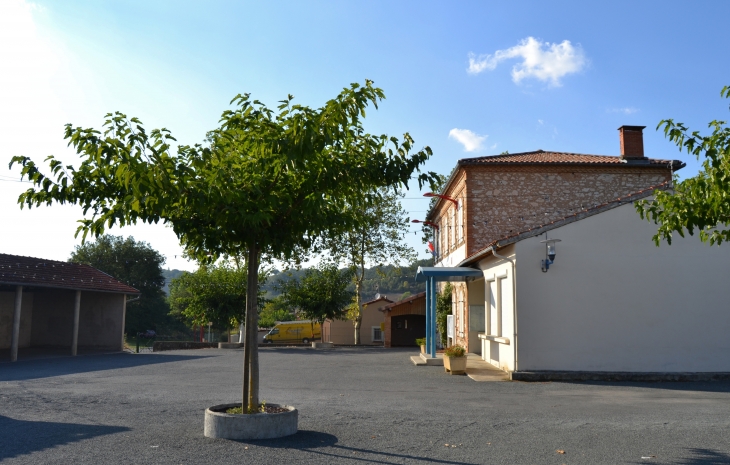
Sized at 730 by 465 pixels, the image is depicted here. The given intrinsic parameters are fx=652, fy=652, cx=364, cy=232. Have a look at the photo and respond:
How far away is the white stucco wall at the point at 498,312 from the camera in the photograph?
15102 millimetres

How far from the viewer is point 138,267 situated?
6000cm

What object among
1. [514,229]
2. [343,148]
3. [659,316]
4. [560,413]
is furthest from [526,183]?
[343,148]

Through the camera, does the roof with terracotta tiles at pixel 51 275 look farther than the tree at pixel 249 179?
Yes

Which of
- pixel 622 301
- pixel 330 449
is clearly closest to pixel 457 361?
pixel 622 301

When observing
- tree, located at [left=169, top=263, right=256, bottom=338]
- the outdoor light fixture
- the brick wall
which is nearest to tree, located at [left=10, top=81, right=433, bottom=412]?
the outdoor light fixture

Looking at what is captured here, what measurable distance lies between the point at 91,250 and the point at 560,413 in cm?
5736

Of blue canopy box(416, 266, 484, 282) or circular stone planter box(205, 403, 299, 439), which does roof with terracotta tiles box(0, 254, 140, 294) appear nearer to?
blue canopy box(416, 266, 484, 282)

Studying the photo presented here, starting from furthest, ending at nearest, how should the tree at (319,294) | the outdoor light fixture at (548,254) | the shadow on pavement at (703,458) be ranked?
1. the tree at (319,294)
2. the outdoor light fixture at (548,254)
3. the shadow on pavement at (703,458)

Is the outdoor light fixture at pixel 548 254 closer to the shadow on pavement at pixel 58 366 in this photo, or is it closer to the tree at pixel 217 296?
the shadow on pavement at pixel 58 366

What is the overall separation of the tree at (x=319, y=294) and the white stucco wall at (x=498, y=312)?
16.7 metres

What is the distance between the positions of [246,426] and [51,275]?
65.2ft

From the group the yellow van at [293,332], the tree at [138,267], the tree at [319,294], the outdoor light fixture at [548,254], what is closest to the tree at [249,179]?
the outdoor light fixture at [548,254]

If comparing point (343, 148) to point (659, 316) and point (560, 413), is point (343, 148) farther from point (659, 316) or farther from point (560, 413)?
point (659, 316)

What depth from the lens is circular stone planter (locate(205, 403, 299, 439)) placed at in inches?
283
